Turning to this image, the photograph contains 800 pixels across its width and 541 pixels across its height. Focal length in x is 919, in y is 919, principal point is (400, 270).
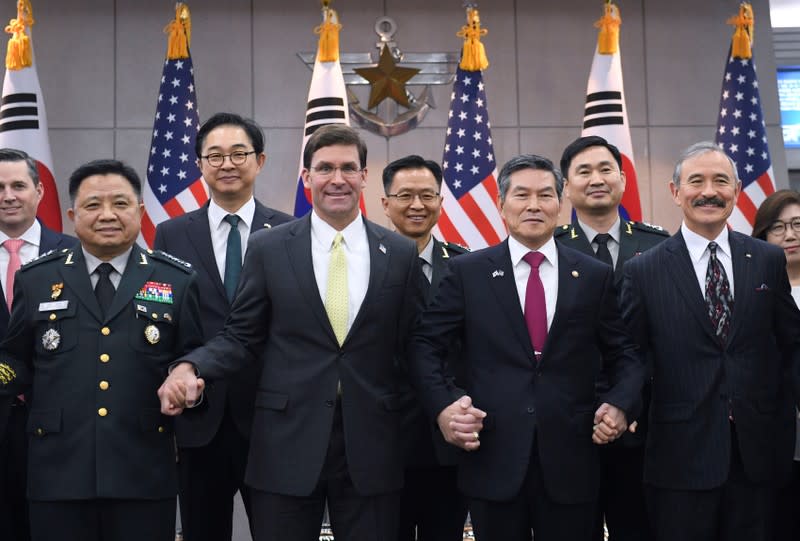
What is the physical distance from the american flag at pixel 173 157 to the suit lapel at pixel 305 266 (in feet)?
8.81

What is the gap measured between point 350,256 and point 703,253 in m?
1.12

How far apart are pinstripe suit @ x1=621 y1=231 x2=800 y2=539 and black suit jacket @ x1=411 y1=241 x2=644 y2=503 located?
16 centimetres

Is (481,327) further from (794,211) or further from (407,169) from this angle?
(794,211)

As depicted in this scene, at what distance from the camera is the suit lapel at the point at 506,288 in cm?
262

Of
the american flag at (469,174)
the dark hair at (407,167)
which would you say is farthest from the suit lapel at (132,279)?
the american flag at (469,174)

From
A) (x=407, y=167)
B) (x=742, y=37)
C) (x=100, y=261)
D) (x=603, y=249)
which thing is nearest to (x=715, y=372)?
(x=603, y=249)

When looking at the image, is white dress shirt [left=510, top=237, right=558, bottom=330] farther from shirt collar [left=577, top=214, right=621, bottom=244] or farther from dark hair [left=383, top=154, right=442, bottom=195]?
dark hair [left=383, top=154, right=442, bottom=195]

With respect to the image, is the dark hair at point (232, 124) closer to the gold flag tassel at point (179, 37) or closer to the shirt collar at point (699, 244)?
the shirt collar at point (699, 244)

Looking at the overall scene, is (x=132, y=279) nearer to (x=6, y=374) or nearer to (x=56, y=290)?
(x=56, y=290)

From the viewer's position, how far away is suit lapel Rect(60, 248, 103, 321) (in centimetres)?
256

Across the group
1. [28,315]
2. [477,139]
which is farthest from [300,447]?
[477,139]

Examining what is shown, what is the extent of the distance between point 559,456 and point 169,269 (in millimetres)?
1251

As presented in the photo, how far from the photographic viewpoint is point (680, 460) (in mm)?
2711

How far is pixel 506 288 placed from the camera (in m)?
2.68
